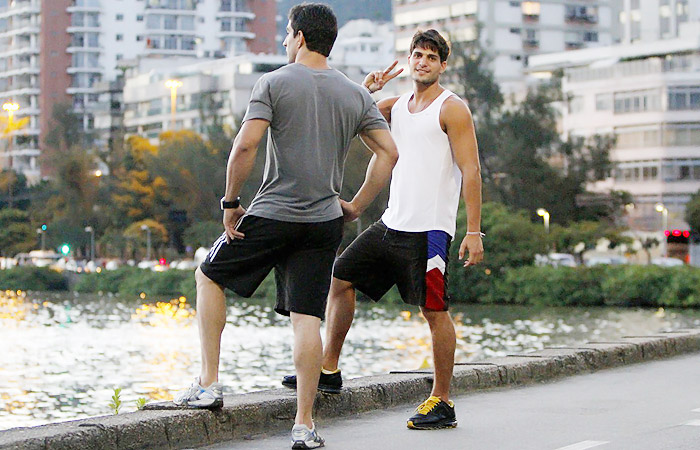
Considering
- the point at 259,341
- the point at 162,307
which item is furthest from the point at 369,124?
the point at 162,307

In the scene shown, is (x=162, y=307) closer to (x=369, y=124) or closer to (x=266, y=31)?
(x=369, y=124)

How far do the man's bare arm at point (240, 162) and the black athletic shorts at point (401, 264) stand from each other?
1.21m

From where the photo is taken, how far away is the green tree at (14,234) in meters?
113

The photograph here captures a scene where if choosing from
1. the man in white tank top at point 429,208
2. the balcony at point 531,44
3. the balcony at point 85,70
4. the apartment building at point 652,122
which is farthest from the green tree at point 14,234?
the man in white tank top at point 429,208

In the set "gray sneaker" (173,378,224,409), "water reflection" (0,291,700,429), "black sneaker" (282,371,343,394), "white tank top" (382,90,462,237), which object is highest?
"white tank top" (382,90,462,237)

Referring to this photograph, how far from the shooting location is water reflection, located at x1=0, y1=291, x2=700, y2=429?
90.7 ft

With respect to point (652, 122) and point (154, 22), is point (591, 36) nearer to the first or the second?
point (652, 122)

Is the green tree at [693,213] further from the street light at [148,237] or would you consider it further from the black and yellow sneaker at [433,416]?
the black and yellow sneaker at [433,416]

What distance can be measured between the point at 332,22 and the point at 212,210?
87.9 m

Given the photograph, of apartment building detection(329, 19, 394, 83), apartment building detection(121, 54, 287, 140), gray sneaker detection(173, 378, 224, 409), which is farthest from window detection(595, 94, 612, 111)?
gray sneaker detection(173, 378, 224, 409)

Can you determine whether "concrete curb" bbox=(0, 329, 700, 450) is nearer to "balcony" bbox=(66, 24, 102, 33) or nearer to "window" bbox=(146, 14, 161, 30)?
"balcony" bbox=(66, 24, 102, 33)

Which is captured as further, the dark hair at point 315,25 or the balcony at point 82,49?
the balcony at point 82,49

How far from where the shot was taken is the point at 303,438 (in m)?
7.62

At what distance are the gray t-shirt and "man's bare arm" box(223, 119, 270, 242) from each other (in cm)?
6
